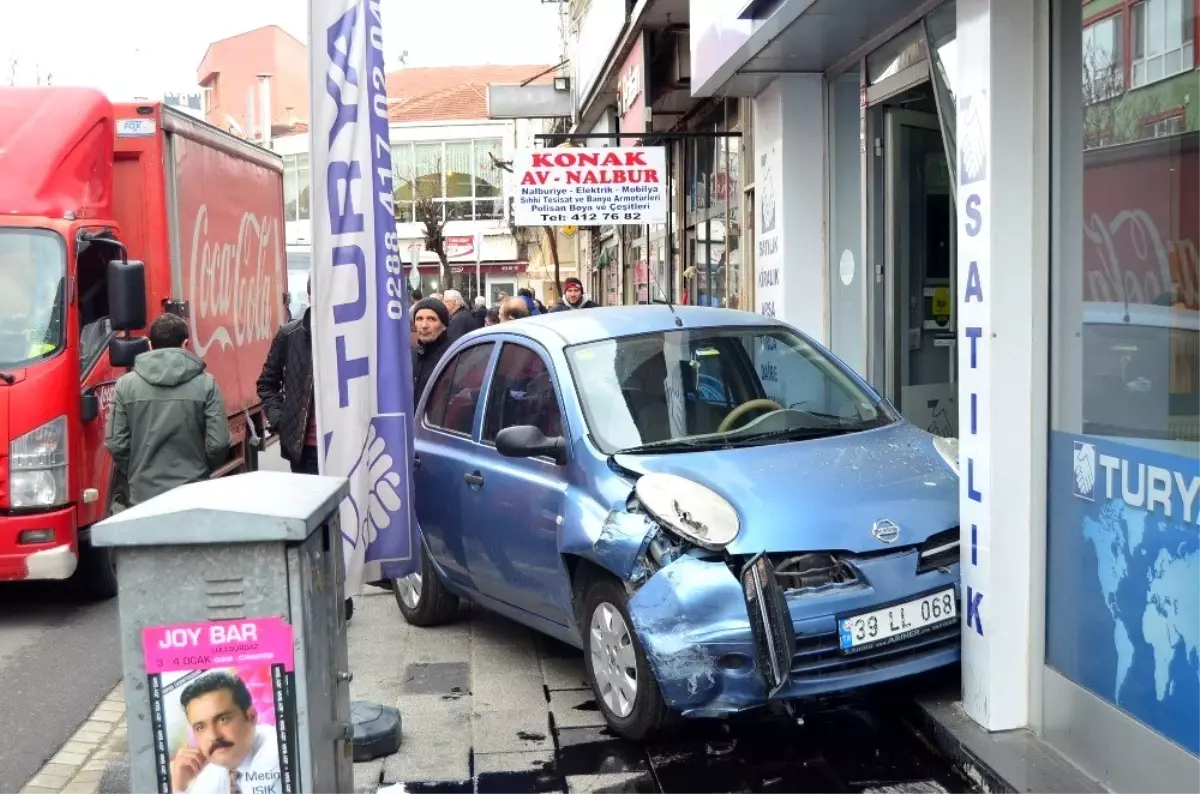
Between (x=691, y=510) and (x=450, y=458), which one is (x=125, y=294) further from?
(x=691, y=510)

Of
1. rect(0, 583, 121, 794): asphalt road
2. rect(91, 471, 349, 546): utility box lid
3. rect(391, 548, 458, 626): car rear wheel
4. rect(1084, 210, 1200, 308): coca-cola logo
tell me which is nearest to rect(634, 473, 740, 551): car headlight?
rect(1084, 210, 1200, 308): coca-cola logo

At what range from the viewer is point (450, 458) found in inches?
269

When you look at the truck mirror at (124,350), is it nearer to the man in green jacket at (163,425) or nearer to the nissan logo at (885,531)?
the man in green jacket at (163,425)

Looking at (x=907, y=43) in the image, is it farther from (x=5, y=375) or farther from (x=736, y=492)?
(x=5, y=375)

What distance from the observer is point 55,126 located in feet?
27.9

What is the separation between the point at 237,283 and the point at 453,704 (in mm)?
6687

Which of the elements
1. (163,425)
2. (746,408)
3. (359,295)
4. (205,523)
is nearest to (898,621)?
(746,408)

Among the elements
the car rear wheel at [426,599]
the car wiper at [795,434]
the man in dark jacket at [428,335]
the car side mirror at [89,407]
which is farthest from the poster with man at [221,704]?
the man in dark jacket at [428,335]

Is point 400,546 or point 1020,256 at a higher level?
point 1020,256

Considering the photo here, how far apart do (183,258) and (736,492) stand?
19.8ft

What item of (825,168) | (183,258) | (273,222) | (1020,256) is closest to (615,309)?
(1020,256)

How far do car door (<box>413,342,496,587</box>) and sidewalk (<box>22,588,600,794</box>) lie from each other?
457 mm

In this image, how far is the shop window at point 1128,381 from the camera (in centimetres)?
406

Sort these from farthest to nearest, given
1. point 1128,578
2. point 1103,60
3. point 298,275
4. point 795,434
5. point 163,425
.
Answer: point 298,275
point 163,425
point 795,434
point 1103,60
point 1128,578
